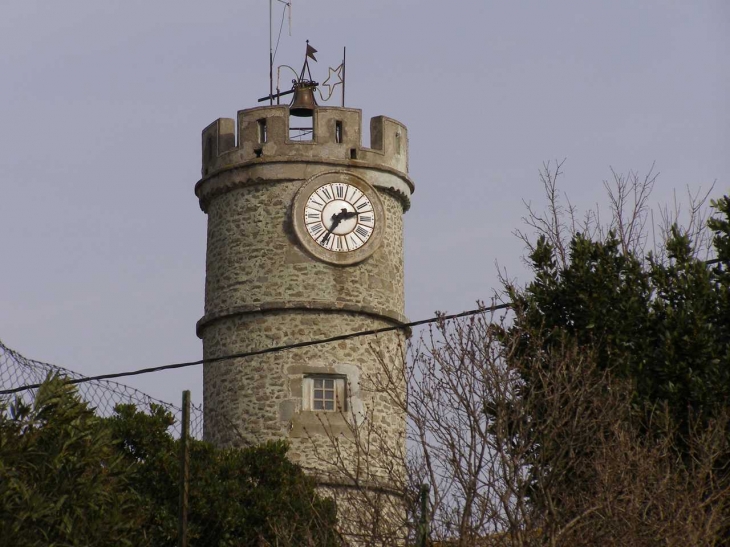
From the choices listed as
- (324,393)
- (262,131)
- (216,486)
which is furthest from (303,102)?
(216,486)

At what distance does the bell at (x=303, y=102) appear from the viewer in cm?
2788

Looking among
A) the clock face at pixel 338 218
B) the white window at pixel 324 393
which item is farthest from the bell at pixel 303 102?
the white window at pixel 324 393

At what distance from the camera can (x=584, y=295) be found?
2214 centimetres

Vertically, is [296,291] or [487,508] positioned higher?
[296,291]

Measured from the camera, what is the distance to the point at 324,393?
85.6ft

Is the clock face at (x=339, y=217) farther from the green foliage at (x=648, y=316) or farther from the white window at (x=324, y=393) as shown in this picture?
the green foliage at (x=648, y=316)

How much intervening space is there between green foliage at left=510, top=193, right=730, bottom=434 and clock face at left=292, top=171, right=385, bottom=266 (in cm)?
445

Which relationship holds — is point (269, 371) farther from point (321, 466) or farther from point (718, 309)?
point (718, 309)

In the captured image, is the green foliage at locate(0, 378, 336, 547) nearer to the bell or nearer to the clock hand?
the clock hand

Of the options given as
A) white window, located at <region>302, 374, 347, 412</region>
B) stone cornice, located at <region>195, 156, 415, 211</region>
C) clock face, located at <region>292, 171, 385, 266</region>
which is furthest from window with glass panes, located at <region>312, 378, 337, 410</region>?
stone cornice, located at <region>195, 156, 415, 211</region>

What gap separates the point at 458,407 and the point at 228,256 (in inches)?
375

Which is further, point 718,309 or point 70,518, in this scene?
point 718,309

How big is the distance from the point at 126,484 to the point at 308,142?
882cm

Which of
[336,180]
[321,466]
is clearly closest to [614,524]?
[321,466]
